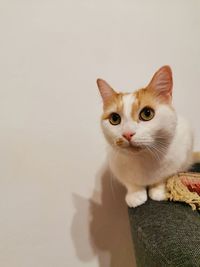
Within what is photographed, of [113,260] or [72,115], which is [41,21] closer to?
[72,115]

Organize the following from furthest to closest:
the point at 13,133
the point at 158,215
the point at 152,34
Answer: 1. the point at 152,34
2. the point at 13,133
3. the point at 158,215

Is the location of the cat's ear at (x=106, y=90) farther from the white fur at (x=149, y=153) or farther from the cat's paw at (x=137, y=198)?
the cat's paw at (x=137, y=198)

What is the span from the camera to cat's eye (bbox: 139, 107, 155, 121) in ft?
→ 2.01

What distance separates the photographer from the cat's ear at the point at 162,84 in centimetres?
62

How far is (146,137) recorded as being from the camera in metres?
0.58

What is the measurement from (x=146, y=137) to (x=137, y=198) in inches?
8.2

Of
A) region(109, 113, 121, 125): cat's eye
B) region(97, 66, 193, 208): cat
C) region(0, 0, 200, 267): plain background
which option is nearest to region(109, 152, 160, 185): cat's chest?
region(97, 66, 193, 208): cat

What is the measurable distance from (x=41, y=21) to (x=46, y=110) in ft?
1.11

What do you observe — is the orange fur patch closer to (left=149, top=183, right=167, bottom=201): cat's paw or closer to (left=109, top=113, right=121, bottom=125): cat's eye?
(left=109, top=113, right=121, bottom=125): cat's eye

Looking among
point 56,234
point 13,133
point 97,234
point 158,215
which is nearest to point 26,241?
point 56,234

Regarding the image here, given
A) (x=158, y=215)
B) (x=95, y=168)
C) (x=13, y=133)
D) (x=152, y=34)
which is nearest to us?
(x=158, y=215)

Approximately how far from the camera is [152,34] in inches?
43.4

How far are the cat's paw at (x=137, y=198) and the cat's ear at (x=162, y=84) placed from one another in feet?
0.92

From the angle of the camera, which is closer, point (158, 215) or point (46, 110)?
point (158, 215)
